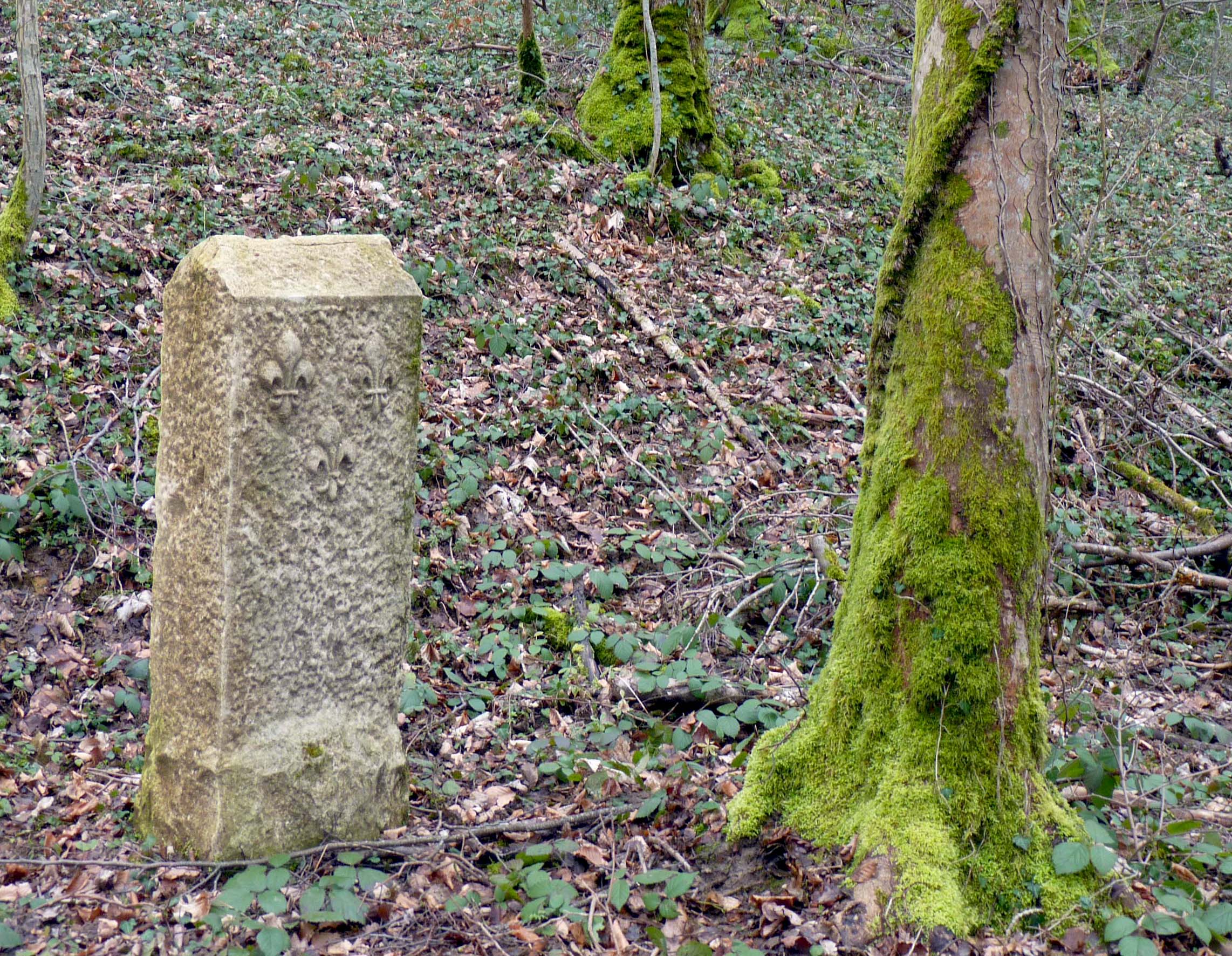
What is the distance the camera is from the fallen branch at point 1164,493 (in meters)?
5.68

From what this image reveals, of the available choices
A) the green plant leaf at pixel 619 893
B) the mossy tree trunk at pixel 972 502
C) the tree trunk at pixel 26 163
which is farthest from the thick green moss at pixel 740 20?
the green plant leaf at pixel 619 893

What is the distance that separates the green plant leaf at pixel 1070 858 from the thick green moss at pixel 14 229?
6258 millimetres

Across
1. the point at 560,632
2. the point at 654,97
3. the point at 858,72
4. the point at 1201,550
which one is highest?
the point at 858,72

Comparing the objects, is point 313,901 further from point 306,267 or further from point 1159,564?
point 1159,564

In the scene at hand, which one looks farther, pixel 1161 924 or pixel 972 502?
pixel 972 502

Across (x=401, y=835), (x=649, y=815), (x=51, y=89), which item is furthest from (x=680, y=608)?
(x=51, y=89)

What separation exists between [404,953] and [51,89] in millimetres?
8297

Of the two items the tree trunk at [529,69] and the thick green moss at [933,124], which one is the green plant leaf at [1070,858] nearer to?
the thick green moss at [933,124]

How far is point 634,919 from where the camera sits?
275 cm

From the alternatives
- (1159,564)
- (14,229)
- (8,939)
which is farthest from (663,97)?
(8,939)

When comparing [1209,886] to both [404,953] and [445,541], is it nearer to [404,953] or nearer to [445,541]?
[404,953]

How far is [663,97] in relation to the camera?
9500mm

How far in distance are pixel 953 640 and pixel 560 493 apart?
3.35m

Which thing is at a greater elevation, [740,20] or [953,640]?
[740,20]
